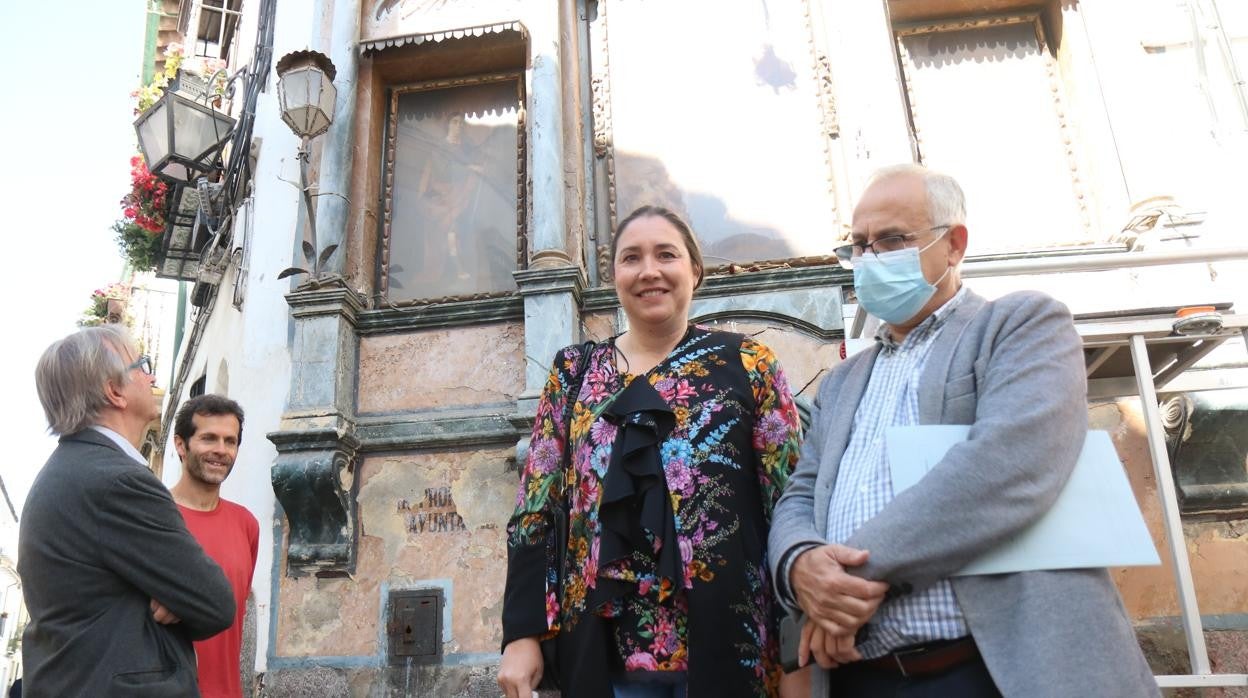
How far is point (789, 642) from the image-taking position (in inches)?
80.3

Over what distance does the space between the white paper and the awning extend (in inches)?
210

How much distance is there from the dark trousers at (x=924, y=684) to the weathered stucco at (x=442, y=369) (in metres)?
3.96

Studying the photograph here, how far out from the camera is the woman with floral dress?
1.96 m

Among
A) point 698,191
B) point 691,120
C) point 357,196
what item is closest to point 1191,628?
point 698,191

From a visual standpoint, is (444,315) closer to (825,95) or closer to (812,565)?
(825,95)

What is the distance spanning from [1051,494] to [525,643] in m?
1.16

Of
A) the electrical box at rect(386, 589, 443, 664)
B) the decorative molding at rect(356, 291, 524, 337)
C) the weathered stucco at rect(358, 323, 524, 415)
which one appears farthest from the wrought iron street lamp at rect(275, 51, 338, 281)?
the electrical box at rect(386, 589, 443, 664)

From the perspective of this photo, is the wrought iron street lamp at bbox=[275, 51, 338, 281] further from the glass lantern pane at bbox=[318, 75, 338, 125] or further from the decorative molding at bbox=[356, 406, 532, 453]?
the decorative molding at bbox=[356, 406, 532, 453]

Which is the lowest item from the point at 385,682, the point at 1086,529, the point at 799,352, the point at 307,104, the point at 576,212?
Answer: the point at 385,682

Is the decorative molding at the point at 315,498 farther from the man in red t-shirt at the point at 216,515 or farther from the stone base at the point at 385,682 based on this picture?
the man in red t-shirt at the point at 216,515

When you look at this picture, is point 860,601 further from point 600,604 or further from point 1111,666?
point 600,604

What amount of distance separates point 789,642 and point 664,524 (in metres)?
0.39

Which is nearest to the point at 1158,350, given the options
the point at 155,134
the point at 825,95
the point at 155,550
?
the point at 825,95

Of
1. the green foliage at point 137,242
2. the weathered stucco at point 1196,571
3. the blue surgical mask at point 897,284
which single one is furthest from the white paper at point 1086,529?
the green foliage at point 137,242
